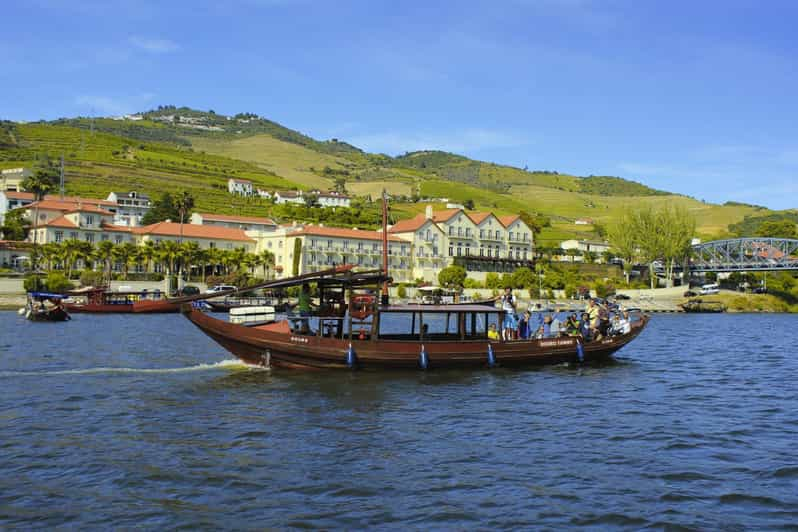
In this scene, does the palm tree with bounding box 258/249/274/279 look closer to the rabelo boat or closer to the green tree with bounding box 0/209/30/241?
the green tree with bounding box 0/209/30/241

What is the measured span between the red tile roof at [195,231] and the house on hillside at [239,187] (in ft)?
163

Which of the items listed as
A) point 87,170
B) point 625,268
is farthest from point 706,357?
point 87,170

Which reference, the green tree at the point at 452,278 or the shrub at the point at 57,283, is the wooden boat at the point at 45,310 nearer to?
the shrub at the point at 57,283

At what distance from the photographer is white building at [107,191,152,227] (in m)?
135

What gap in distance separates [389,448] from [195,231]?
339 ft

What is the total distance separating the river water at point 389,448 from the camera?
14461 millimetres

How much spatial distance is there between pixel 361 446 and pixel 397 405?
578 cm

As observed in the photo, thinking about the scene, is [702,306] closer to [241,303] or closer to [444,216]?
[444,216]

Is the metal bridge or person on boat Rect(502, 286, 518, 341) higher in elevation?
the metal bridge

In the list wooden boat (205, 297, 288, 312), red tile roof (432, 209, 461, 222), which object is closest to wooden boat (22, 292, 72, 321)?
wooden boat (205, 297, 288, 312)

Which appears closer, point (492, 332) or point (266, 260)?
point (492, 332)

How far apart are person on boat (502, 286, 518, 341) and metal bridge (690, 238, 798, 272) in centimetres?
Answer: 11272

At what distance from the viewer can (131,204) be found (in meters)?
142

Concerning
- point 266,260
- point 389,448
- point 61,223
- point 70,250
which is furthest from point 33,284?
point 389,448
